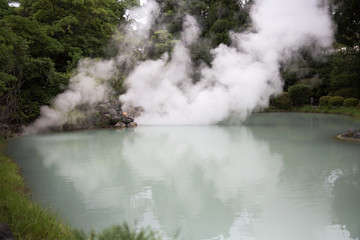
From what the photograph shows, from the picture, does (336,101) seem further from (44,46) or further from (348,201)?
(348,201)

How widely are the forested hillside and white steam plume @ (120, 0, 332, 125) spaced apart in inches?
33.5

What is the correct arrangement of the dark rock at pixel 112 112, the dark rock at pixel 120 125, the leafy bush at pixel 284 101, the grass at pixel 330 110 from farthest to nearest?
the leafy bush at pixel 284 101
the grass at pixel 330 110
the dark rock at pixel 112 112
the dark rock at pixel 120 125

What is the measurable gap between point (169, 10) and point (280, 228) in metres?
25.3

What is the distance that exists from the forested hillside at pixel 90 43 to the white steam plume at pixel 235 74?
850mm

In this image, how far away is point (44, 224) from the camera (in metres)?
3.23

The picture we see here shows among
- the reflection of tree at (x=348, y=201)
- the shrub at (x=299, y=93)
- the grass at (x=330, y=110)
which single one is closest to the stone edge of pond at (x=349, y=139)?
the reflection of tree at (x=348, y=201)

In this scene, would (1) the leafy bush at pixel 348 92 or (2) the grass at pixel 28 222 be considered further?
(1) the leafy bush at pixel 348 92

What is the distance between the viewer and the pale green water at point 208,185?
3.90 metres

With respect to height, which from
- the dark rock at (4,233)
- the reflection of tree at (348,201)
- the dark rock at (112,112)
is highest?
the dark rock at (112,112)

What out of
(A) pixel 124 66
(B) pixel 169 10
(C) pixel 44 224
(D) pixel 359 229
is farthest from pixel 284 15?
(B) pixel 169 10

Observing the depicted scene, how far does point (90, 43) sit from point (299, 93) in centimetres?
1411

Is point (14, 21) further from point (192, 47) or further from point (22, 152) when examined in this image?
point (192, 47)

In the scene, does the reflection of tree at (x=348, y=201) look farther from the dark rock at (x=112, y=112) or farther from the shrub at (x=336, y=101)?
the shrub at (x=336, y=101)

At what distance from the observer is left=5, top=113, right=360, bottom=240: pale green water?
12.8 feet
